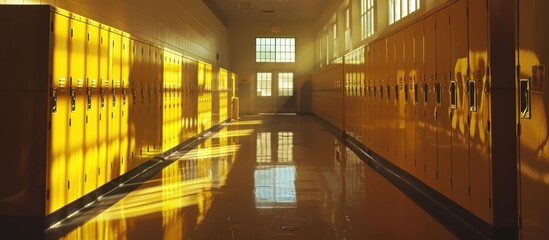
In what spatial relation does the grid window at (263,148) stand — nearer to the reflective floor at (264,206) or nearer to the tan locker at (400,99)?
the reflective floor at (264,206)

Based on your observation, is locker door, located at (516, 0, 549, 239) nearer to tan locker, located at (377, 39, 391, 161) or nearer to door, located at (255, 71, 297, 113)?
tan locker, located at (377, 39, 391, 161)

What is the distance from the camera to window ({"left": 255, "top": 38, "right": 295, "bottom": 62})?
25.4m

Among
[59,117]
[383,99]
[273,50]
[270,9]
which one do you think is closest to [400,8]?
[383,99]

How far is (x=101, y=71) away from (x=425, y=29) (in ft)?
11.5

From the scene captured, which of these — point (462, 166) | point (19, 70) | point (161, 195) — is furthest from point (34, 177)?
point (462, 166)

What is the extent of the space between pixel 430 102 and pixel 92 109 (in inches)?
138

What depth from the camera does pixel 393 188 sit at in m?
5.54

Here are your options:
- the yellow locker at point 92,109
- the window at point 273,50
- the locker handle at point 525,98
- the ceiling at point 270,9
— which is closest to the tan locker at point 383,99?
the yellow locker at point 92,109

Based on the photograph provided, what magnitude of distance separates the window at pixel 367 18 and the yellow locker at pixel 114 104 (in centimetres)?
743

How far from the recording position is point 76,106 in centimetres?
432

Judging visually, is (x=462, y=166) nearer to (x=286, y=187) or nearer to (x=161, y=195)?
(x=286, y=187)

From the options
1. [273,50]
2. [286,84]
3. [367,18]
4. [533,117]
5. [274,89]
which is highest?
[273,50]

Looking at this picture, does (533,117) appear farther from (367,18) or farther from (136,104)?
(367,18)

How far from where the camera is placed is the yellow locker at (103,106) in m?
4.96
